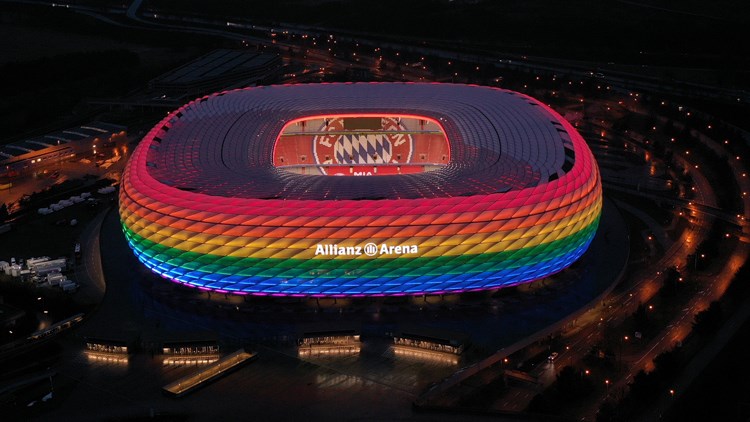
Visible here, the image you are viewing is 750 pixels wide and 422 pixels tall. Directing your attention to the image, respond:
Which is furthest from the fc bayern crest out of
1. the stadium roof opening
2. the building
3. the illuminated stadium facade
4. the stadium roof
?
the building

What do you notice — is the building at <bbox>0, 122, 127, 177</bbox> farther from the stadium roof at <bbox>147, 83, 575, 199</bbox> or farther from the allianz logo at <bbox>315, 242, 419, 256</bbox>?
the allianz logo at <bbox>315, 242, 419, 256</bbox>

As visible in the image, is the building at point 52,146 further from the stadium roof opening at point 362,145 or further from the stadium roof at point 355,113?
the stadium roof opening at point 362,145

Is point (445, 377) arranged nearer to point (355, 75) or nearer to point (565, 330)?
point (565, 330)

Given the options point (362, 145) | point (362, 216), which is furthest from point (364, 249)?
point (362, 145)

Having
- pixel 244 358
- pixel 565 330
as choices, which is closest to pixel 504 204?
pixel 565 330

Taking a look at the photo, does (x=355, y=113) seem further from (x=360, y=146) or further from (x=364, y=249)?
(x=364, y=249)

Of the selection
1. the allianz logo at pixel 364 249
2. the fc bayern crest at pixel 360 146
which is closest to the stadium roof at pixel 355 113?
the fc bayern crest at pixel 360 146
